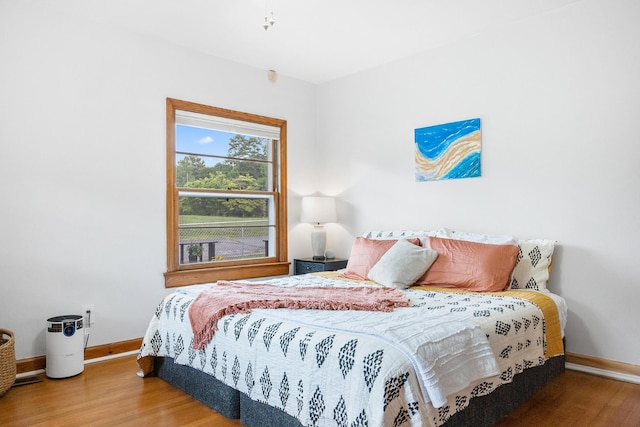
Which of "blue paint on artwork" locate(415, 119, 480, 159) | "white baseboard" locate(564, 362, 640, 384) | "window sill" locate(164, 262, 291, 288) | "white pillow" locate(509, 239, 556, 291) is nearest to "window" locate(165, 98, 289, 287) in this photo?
"window sill" locate(164, 262, 291, 288)

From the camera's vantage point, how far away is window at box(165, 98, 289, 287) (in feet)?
13.0

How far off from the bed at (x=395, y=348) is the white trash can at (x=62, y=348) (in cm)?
50

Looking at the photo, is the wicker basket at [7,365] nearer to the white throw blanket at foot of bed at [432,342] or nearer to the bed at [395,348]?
the bed at [395,348]

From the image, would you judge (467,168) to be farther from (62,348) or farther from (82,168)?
(62,348)

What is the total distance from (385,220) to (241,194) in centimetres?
146

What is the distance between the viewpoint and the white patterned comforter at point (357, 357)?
1688 mm

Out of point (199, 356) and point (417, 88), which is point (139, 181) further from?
point (417, 88)

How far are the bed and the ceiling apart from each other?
1713 mm

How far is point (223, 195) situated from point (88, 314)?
5.10ft

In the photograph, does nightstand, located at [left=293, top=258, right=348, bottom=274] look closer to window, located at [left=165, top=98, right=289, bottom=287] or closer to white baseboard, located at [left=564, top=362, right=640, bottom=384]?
window, located at [left=165, top=98, right=289, bottom=287]

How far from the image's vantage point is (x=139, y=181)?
3.69 meters

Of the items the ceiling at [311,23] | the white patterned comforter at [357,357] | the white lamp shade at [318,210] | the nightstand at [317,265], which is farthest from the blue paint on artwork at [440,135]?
the white patterned comforter at [357,357]

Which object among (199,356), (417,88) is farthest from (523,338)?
(417,88)

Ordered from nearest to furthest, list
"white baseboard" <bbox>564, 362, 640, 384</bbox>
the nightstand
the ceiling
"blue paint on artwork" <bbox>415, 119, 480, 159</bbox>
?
"white baseboard" <bbox>564, 362, 640, 384</bbox> → the ceiling → "blue paint on artwork" <bbox>415, 119, 480, 159</bbox> → the nightstand
